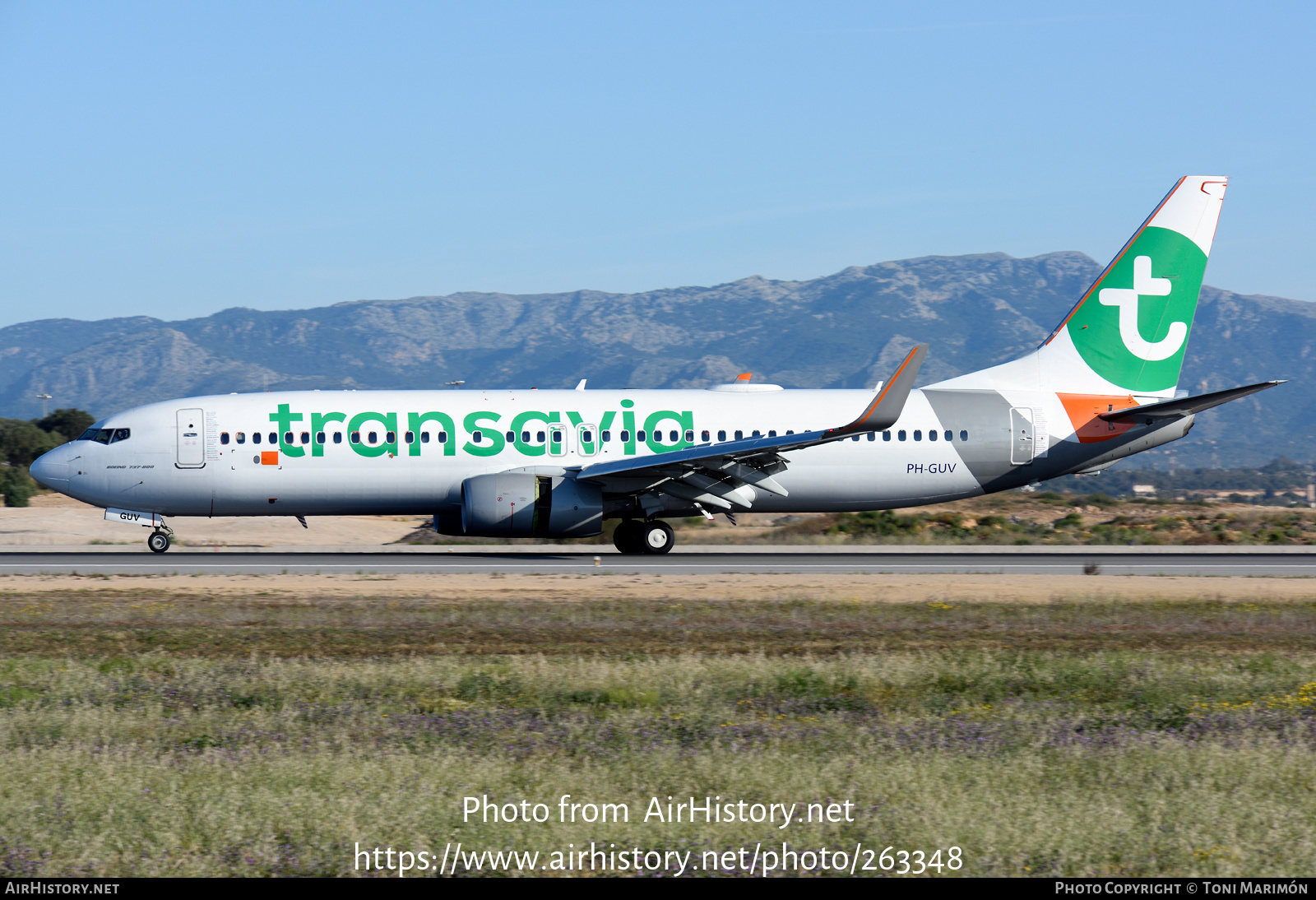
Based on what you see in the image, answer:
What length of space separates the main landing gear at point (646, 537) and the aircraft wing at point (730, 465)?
113cm

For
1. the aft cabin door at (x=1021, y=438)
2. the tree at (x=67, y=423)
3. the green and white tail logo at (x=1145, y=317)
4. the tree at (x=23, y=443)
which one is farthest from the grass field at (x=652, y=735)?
the tree at (x=67, y=423)

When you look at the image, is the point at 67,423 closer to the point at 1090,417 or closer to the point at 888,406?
the point at 888,406

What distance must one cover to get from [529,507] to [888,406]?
327 inches

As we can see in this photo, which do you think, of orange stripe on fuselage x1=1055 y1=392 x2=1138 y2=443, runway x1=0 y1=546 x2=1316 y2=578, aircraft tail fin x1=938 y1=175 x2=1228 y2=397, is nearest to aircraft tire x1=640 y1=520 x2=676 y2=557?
runway x1=0 y1=546 x2=1316 y2=578

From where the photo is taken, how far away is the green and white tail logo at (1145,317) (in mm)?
31703

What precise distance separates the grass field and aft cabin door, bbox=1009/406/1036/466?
12.9 meters

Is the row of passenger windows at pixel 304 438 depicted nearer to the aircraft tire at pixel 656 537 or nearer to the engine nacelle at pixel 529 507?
the engine nacelle at pixel 529 507

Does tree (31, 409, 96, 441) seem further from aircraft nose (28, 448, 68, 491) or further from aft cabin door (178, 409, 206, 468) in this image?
aft cabin door (178, 409, 206, 468)

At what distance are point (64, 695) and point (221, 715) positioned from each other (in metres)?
2.02

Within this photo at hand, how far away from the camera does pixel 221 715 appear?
1089 cm

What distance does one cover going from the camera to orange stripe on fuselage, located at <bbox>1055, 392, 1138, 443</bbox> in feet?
102

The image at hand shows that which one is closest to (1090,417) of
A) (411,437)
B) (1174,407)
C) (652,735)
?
(1174,407)

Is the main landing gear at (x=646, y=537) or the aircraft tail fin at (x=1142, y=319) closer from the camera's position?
the main landing gear at (x=646, y=537)

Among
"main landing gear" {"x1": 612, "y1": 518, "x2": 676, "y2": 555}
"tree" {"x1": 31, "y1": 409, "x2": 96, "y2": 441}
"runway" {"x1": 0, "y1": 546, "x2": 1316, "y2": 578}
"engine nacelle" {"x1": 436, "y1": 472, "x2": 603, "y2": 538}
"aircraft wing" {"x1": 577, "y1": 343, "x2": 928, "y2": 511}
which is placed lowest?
"runway" {"x1": 0, "y1": 546, "x2": 1316, "y2": 578}
